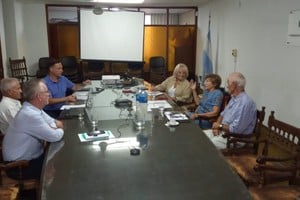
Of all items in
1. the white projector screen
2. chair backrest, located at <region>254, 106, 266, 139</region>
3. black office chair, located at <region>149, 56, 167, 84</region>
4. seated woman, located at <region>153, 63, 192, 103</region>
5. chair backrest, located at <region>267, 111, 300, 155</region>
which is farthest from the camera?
black office chair, located at <region>149, 56, 167, 84</region>

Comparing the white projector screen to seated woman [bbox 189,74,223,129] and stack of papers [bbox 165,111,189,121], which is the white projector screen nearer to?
seated woman [bbox 189,74,223,129]

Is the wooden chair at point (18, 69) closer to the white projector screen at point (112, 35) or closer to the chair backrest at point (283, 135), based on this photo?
the white projector screen at point (112, 35)

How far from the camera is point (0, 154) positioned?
2.23 metres

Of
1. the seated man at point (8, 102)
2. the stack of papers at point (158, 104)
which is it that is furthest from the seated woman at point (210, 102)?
the seated man at point (8, 102)

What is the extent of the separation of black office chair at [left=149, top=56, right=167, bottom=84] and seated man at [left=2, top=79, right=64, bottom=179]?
5.77m

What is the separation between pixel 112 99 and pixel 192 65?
17.2 ft

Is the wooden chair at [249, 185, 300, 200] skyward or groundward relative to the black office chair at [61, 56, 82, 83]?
groundward

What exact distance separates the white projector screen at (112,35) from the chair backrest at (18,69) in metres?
1.43

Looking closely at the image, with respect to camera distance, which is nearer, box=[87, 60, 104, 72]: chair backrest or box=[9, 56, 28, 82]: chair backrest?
box=[9, 56, 28, 82]: chair backrest

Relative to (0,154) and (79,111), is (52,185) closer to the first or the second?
(0,154)

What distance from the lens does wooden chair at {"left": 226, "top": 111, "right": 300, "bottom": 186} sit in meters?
2.02

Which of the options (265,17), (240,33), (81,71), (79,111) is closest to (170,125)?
(79,111)

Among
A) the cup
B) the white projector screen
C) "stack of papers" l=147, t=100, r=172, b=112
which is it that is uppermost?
the white projector screen

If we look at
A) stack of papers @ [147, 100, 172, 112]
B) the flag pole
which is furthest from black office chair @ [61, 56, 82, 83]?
stack of papers @ [147, 100, 172, 112]
